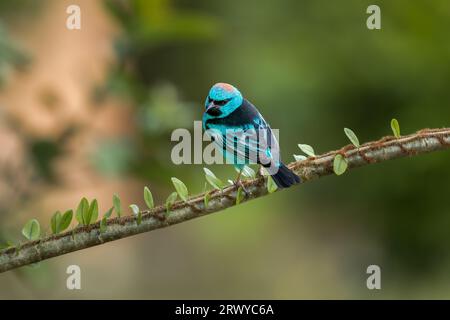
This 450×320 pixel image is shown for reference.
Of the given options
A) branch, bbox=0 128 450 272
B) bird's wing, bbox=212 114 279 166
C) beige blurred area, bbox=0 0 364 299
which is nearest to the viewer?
branch, bbox=0 128 450 272

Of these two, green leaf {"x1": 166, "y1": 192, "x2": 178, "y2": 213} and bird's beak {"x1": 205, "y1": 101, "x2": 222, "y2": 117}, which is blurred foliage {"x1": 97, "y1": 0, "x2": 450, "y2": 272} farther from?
green leaf {"x1": 166, "y1": 192, "x2": 178, "y2": 213}

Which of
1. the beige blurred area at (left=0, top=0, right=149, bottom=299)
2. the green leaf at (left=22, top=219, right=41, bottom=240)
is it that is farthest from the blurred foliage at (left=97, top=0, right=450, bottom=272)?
the green leaf at (left=22, top=219, right=41, bottom=240)

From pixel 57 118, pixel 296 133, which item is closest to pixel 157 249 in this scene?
pixel 296 133

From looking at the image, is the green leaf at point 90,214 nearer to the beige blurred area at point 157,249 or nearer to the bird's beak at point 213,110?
the bird's beak at point 213,110

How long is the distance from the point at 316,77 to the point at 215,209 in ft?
9.42

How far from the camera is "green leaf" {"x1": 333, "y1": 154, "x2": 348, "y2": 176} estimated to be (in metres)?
0.95

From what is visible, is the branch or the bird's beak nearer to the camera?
the branch

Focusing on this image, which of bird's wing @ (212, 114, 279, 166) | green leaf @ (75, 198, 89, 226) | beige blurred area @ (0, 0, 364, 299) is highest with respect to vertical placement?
beige blurred area @ (0, 0, 364, 299)

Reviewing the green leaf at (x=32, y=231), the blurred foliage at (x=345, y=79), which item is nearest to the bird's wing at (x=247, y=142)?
the green leaf at (x=32, y=231)

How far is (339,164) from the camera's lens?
3.15 feet

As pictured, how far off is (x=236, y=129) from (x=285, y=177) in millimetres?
286

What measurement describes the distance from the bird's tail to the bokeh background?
1715mm
